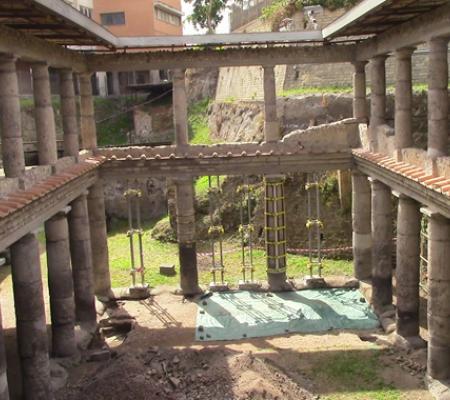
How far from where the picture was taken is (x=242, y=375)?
14.4 m

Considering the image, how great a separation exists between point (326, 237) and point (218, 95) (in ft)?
78.1

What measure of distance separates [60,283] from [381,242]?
9.60 m

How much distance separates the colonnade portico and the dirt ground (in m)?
0.98

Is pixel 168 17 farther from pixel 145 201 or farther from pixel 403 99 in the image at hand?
pixel 403 99

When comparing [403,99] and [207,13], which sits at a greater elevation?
[207,13]

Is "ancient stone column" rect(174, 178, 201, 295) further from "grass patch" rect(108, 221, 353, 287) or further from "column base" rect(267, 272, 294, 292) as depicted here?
"column base" rect(267, 272, 294, 292)

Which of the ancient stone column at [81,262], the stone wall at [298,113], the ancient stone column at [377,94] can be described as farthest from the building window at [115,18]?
the ancient stone column at [377,94]

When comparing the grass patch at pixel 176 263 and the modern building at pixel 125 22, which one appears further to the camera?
the modern building at pixel 125 22

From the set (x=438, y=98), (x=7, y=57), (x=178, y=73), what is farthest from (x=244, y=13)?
(x=7, y=57)

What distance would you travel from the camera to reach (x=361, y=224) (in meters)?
21.3

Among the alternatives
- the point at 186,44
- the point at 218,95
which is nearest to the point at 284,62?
the point at 186,44

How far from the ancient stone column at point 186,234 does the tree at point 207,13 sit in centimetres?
4059

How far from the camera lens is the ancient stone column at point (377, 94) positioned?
1803cm

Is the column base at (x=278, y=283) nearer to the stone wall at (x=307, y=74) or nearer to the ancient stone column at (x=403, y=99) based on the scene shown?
the ancient stone column at (x=403, y=99)
